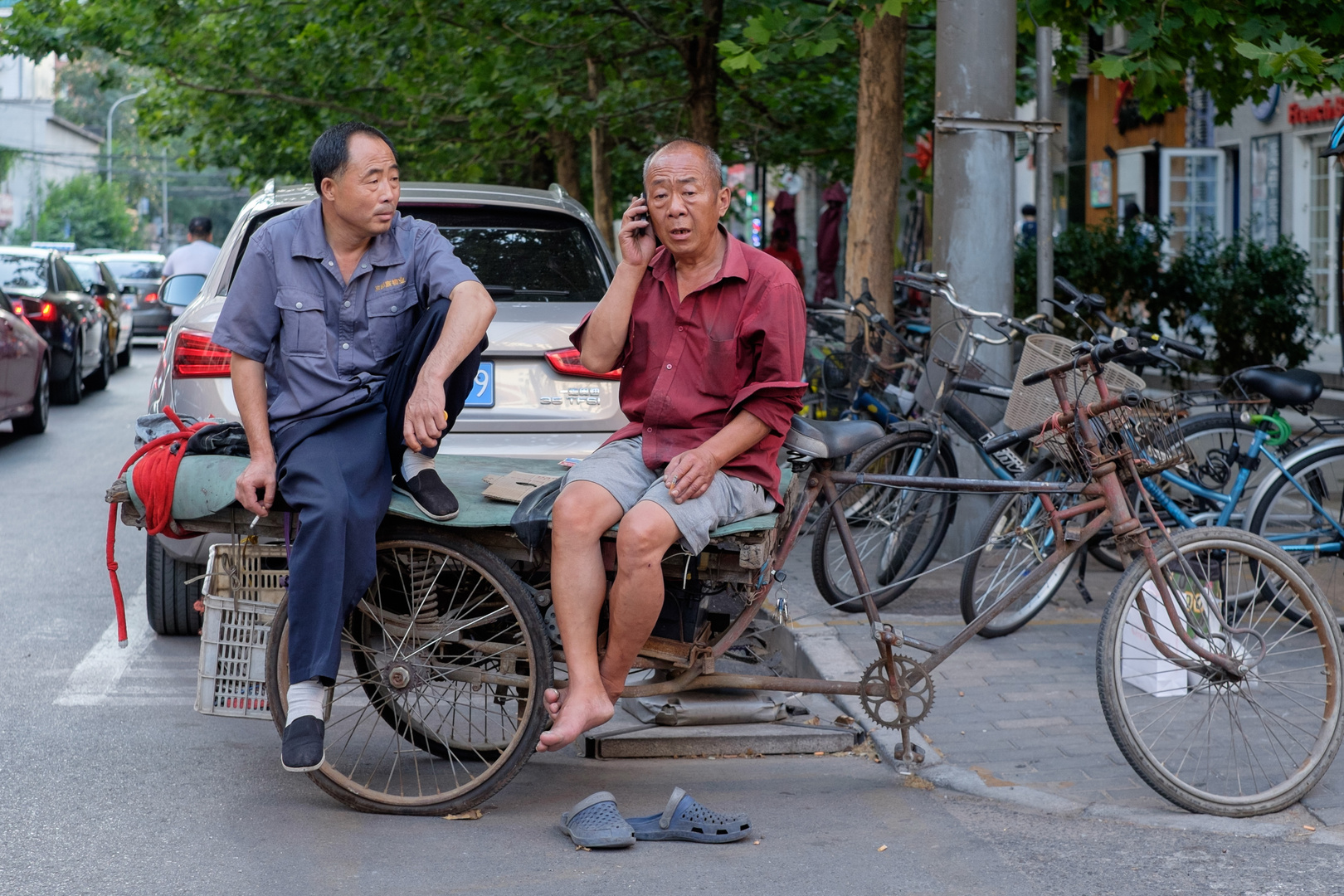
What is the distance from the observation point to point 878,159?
8.79 meters

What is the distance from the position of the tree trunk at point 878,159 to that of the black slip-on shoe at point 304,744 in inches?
210

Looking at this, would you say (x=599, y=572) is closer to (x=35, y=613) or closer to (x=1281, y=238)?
(x=35, y=613)

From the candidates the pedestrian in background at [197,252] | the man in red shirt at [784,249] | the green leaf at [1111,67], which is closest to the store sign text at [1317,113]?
the man in red shirt at [784,249]

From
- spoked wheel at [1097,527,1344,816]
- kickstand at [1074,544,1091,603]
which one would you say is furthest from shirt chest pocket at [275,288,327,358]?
kickstand at [1074,544,1091,603]

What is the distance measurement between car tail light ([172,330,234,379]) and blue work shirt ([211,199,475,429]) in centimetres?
141

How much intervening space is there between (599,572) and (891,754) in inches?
51.0

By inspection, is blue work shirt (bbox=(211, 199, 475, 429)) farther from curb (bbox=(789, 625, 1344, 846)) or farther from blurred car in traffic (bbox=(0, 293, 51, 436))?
blurred car in traffic (bbox=(0, 293, 51, 436))

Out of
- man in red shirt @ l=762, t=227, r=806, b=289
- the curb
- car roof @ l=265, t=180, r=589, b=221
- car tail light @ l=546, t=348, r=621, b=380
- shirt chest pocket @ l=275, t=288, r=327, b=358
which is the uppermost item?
man in red shirt @ l=762, t=227, r=806, b=289

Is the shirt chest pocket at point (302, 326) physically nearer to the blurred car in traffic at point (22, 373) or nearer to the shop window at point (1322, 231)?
the blurred car in traffic at point (22, 373)

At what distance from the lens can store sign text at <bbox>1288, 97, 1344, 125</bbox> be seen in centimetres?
1816

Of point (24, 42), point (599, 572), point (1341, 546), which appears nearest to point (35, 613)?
point (599, 572)

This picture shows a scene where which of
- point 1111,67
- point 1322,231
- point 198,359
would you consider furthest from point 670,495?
point 1322,231

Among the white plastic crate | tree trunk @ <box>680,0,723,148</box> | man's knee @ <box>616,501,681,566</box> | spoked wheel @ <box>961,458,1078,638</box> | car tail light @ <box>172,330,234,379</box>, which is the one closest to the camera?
man's knee @ <box>616,501,681,566</box>

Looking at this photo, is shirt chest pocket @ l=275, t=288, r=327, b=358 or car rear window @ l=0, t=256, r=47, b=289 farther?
car rear window @ l=0, t=256, r=47, b=289
